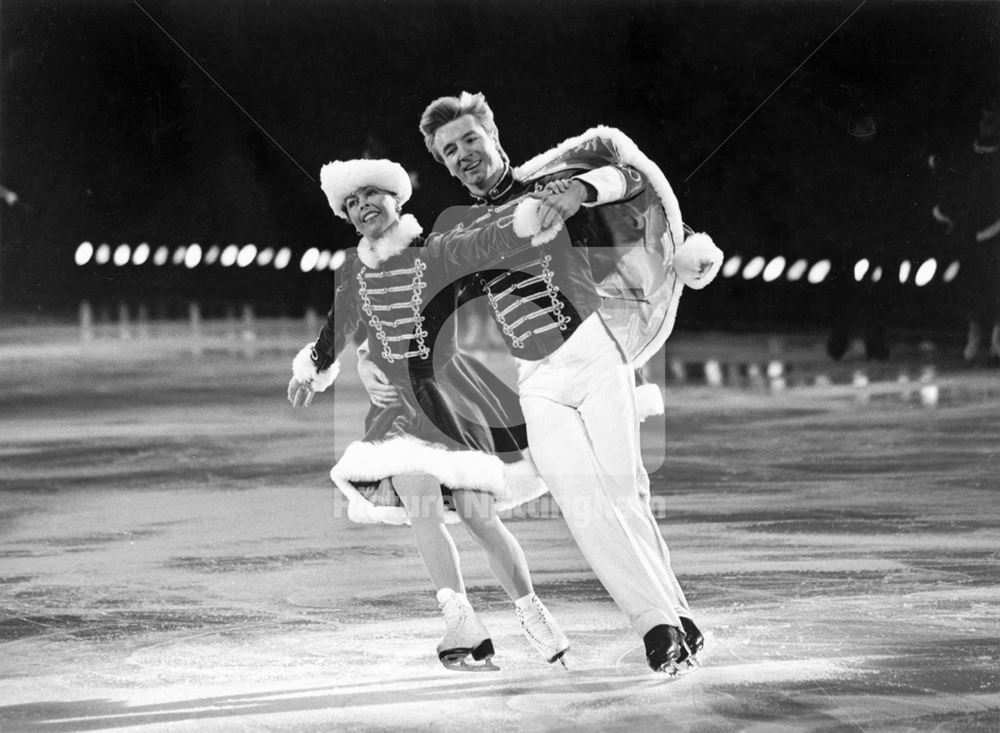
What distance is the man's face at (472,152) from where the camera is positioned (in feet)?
13.4

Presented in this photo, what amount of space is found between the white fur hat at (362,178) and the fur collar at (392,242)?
102 mm

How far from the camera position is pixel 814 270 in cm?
578

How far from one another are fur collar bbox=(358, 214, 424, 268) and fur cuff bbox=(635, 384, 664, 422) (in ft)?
2.75

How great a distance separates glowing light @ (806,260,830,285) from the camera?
5781 millimetres

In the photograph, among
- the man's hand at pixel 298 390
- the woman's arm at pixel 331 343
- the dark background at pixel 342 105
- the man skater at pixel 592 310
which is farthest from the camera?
the dark background at pixel 342 105

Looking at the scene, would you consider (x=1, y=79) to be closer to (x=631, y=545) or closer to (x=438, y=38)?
(x=438, y=38)

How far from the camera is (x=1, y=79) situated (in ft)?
18.6

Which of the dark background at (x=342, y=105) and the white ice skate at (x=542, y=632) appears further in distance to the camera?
the dark background at (x=342, y=105)

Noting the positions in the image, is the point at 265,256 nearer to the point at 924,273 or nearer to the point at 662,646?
the point at 662,646

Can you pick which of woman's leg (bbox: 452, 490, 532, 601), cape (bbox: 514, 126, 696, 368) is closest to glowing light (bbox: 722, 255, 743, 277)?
cape (bbox: 514, 126, 696, 368)

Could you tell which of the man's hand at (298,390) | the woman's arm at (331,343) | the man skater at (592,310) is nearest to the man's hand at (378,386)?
the woman's arm at (331,343)

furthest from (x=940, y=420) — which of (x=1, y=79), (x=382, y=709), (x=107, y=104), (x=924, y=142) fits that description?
(x=1, y=79)

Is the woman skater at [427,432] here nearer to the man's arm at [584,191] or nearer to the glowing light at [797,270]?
the man's arm at [584,191]

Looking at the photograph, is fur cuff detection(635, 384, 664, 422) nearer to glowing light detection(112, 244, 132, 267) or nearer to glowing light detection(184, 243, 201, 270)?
glowing light detection(184, 243, 201, 270)
